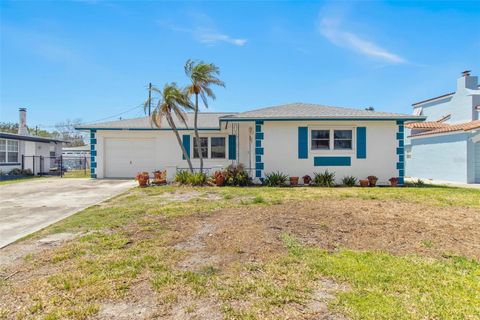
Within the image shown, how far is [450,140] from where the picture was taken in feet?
53.5

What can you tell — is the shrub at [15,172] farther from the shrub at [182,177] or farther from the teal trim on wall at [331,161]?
the teal trim on wall at [331,161]

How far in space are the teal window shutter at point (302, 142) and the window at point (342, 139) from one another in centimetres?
134

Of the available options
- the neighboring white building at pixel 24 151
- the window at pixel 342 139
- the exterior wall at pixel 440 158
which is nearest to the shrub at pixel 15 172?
the neighboring white building at pixel 24 151

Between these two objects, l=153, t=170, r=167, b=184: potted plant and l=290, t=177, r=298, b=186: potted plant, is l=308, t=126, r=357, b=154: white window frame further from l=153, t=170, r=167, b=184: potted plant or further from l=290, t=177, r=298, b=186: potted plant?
l=153, t=170, r=167, b=184: potted plant

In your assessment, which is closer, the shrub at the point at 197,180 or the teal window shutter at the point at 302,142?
the shrub at the point at 197,180

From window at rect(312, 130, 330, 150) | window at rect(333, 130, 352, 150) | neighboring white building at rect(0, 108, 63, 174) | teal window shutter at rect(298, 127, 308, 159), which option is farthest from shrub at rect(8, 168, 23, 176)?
window at rect(333, 130, 352, 150)

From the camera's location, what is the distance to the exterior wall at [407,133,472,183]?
15.5m

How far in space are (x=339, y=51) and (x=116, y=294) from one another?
647 inches

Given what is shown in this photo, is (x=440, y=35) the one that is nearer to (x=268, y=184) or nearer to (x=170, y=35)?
(x=268, y=184)

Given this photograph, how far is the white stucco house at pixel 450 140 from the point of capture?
597 inches

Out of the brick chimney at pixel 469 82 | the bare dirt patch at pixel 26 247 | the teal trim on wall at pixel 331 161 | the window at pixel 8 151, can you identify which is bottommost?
the bare dirt patch at pixel 26 247

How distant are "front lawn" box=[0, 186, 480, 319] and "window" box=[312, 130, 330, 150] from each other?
7.11 meters

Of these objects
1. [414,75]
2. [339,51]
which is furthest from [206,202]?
[414,75]

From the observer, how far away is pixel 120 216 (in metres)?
6.61
